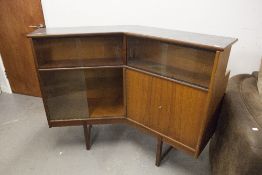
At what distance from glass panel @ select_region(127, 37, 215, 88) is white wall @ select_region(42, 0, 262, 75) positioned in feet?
1.79


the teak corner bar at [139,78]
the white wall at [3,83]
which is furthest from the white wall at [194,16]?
the white wall at [3,83]

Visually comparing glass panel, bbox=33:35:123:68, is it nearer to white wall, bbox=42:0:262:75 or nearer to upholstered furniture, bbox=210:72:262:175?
white wall, bbox=42:0:262:75

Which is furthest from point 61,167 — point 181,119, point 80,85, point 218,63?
point 218,63

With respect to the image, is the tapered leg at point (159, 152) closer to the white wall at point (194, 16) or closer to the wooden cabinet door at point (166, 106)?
the wooden cabinet door at point (166, 106)

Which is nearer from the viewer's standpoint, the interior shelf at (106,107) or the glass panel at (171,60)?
the glass panel at (171,60)

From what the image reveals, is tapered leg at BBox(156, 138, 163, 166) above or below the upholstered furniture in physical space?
below

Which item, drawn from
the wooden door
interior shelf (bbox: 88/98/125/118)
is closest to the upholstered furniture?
interior shelf (bbox: 88/98/125/118)

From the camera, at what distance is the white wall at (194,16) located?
162 centimetres

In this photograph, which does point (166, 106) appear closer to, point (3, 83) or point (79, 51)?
point (79, 51)

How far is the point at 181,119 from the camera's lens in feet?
4.59

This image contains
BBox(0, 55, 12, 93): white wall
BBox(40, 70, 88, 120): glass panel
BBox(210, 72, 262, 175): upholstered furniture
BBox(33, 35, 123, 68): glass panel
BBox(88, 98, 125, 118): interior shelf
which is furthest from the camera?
BBox(0, 55, 12, 93): white wall

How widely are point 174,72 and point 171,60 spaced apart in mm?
90

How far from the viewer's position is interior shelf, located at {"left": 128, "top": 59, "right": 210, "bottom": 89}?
1258mm

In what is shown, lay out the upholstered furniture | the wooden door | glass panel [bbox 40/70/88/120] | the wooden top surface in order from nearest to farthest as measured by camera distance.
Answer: the upholstered furniture → the wooden top surface → glass panel [bbox 40/70/88/120] → the wooden door
